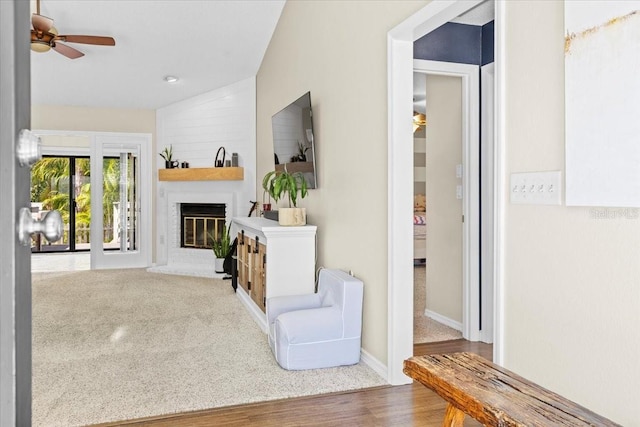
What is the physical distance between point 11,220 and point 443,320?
151 inches

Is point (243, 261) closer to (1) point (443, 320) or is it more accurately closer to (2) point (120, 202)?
(1) point (443, 320)

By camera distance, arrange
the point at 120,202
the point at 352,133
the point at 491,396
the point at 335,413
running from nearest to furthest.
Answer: the point at 491,396
the point at 335,413
the point at 352,133
the point at 120,202

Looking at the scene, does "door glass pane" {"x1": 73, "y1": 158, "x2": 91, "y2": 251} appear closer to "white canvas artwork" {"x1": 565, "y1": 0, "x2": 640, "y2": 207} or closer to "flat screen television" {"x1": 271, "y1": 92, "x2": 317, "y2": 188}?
"flat screen television" {"x1": 271, "y1": 92, "x2": 317, "y2": 188}

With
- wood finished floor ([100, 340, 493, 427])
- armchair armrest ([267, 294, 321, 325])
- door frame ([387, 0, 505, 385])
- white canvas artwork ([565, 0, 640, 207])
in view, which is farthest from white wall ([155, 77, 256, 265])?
white canvas artwork ([565, 0, 640, 207])

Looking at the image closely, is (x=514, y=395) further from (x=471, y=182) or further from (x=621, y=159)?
(x=471, y=182)

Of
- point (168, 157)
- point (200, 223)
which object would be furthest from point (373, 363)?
point (168, 157)

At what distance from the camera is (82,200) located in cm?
1006

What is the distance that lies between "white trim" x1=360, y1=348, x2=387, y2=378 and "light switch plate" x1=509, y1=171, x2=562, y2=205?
4.82 ft

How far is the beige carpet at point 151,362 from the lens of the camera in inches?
97.6

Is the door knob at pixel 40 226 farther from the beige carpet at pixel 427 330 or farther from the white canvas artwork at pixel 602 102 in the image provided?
the beige carpet at pixel 427 330

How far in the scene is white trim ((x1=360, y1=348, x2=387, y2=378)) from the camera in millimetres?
2852

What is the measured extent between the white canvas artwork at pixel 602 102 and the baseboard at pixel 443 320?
2.59m

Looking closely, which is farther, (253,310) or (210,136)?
(210,136)

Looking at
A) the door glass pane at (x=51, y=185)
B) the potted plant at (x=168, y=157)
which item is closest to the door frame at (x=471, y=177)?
the potted plant at (x=168, y=157)
